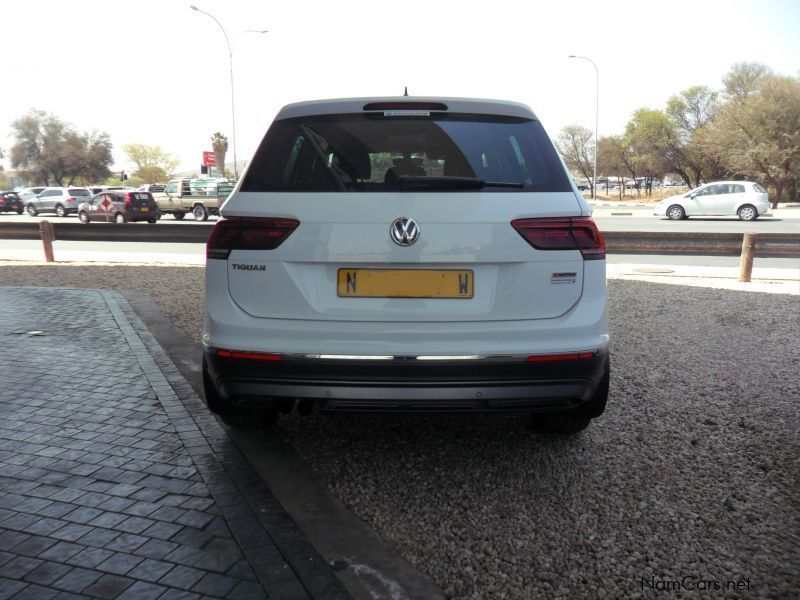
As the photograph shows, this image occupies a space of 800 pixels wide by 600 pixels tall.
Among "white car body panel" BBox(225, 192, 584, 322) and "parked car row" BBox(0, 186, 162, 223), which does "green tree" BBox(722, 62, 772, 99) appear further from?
"white car body panel" BBox(225, 192, 584, 322)

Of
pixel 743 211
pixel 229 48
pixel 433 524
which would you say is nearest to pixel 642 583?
pixel 433 524

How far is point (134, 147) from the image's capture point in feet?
330

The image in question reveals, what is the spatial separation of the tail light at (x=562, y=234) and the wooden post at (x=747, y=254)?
848 cm

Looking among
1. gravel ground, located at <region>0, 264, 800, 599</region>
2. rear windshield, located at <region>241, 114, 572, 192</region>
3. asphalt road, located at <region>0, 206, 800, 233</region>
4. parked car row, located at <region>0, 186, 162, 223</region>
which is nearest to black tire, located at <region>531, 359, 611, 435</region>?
gravel ground, located at <region>0, 264, 800, 599</region>

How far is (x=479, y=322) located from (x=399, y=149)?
95cm

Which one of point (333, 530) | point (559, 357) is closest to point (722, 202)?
point (559, 357)

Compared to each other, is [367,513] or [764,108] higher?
[764,108]

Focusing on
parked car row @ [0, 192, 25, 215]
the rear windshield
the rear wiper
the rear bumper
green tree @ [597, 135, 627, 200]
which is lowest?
parked car row @ [0, 192, 25, 215]

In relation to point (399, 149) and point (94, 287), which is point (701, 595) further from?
point (94, 287)

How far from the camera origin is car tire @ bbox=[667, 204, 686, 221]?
2759 centimetres

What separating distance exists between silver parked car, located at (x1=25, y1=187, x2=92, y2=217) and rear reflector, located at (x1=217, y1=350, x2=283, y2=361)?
43.3 metres

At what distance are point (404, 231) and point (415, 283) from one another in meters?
0.23

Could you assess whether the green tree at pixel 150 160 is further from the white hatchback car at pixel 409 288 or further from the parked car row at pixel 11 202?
the white hatchback car at pixel 409 288

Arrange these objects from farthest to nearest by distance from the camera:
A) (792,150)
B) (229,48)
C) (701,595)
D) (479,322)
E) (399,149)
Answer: (792,150) → (229,48) → (399,149) → (479,322) → (701,595)
